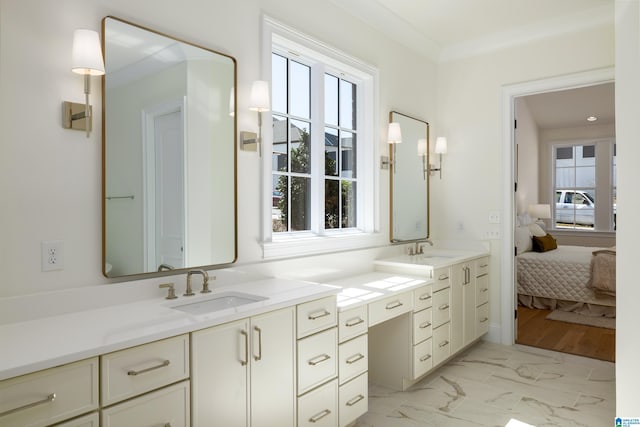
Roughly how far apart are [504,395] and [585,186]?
6017 mm

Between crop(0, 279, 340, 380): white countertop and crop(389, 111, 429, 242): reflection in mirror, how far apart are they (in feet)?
6.10

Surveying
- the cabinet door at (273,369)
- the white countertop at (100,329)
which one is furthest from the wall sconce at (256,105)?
the cabinet door at (273,369)

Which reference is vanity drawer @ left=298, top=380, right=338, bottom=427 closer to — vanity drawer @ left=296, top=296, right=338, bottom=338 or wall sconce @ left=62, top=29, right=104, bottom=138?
vanity drawer @ left=296, top=296, right=338, bottom=338

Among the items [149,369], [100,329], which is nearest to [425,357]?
[149,369]

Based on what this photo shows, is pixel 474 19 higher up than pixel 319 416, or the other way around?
pixel 474 19

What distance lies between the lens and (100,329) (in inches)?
61.7

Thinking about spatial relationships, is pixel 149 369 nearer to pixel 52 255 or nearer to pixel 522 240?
pixel 52 255

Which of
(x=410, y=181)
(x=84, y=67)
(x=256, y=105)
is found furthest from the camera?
(x=410, y=181)

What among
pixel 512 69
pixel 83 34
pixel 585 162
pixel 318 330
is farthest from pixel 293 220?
pixel 585 162

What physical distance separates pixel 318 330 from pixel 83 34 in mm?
1637

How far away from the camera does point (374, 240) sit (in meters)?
3.57

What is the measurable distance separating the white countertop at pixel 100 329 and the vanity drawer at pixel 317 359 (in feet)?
0.75

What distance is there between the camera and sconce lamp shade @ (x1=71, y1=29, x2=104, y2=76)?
1.74 metres

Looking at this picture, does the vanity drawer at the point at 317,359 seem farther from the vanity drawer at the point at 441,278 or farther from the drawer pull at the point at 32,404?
the vanity drawer at the point at 441,278
